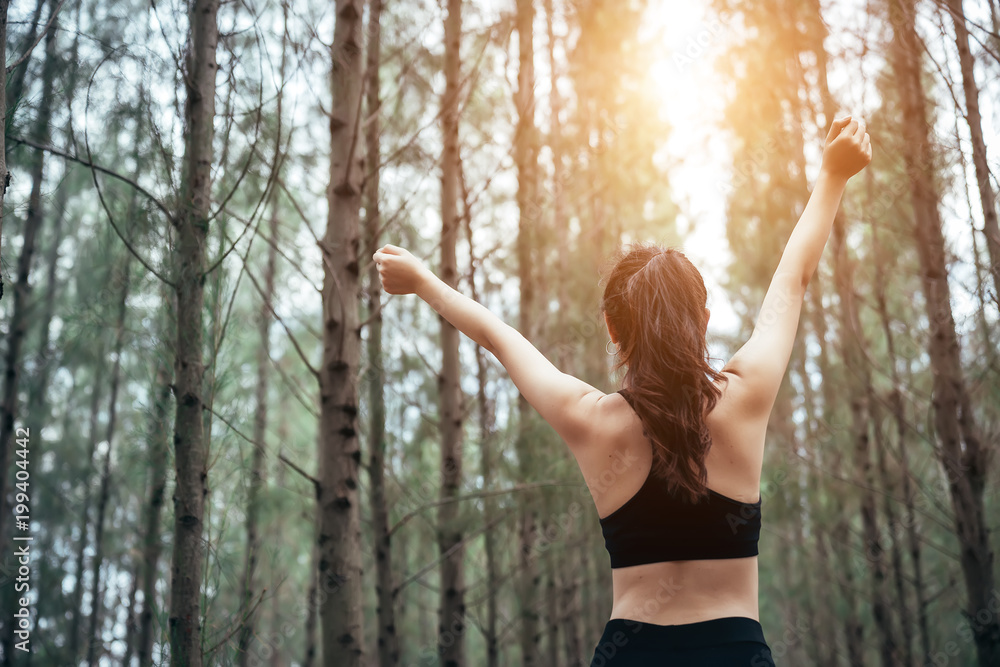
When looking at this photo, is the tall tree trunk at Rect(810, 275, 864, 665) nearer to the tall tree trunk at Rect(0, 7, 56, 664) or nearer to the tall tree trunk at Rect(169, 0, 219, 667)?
the tall tree trunk at Rect(169, 0, 219, 667)

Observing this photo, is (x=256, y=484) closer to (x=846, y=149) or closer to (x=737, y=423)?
(x=737, y=423)

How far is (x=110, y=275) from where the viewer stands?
6.59m

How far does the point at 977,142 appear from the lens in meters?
3.08

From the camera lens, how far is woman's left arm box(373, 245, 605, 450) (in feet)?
4.44

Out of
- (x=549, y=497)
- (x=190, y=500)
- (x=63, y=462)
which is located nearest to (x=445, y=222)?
(x=549, y=497)

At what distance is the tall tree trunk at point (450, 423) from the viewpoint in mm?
4996

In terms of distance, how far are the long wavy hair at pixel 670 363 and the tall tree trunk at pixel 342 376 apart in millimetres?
1978

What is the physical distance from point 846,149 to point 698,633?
1.02 m

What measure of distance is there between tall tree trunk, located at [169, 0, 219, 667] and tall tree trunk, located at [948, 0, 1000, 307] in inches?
124

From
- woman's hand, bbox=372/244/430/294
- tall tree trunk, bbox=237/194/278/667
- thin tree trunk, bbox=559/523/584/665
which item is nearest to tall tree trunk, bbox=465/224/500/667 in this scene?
thin tree trunk, bbox=559/523/584/665

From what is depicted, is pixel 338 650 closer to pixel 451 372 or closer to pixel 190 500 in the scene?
pixel 190 500

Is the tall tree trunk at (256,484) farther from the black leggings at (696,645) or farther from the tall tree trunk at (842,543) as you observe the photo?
the tall tree trunk at (842,543)

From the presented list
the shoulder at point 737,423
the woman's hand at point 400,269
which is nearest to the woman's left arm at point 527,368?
the woman's hand at point 400,269

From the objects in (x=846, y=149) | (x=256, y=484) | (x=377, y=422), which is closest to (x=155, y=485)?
(x=256, y=484)
